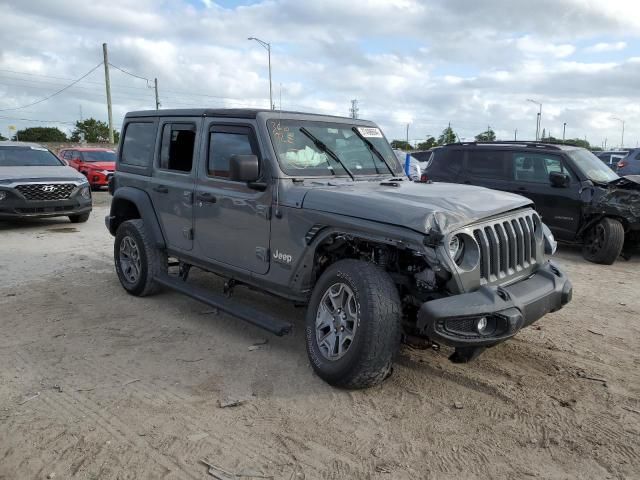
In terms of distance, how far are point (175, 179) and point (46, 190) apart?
645 centimetres

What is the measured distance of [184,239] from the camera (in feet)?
17.3

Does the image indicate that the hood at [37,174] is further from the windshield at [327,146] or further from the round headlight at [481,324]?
the round headlight at [481,324]

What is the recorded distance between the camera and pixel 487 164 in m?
9.54

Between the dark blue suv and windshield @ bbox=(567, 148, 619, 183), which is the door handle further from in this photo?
windshield @ bbox=(567, 148, 619, 183)

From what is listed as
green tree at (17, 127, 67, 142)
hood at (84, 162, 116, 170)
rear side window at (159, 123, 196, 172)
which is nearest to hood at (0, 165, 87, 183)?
rear side window at (159, 123, 196, 172)

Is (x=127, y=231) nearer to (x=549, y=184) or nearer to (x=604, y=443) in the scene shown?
(x=604, y=443)

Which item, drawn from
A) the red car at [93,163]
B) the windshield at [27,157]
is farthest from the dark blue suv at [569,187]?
the red car at [93,163]

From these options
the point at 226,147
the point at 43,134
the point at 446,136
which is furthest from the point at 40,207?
the point at 43,134

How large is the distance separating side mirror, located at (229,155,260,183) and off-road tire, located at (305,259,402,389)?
102 centimetres

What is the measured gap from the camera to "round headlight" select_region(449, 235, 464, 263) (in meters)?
3.47

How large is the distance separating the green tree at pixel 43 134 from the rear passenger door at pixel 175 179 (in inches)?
2501

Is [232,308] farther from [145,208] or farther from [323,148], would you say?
[145,208]

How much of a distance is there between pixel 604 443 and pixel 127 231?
4910 mm

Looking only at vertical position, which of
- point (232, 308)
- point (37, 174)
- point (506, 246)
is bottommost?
point (232, 308)
